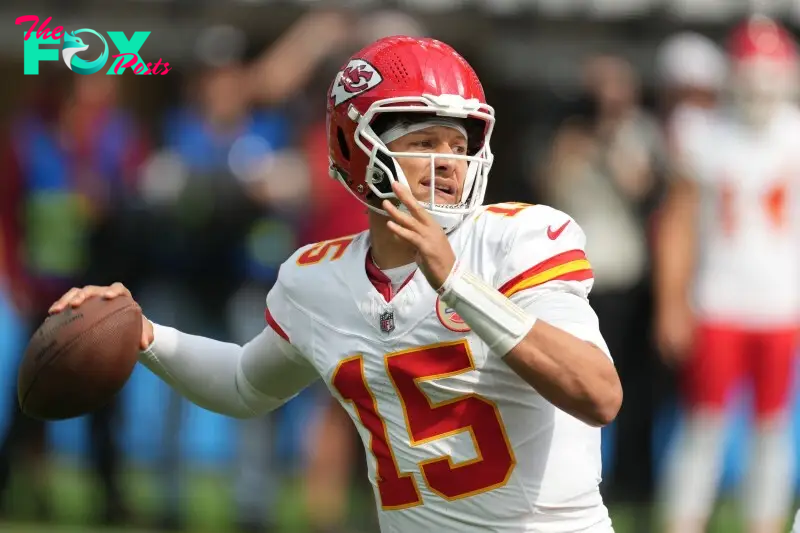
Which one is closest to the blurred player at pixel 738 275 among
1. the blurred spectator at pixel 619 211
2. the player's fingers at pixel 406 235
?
the blurred spectator at pixel 619 211

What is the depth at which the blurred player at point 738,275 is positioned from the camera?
6594 mm

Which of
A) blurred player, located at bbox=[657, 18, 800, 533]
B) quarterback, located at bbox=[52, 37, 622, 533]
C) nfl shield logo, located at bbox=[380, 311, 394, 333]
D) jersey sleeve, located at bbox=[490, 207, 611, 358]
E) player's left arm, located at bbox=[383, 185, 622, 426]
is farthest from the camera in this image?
blurred player, located at bbox=[657, 18, 800, 533]

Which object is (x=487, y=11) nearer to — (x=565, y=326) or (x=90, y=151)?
(x=90, y=151)

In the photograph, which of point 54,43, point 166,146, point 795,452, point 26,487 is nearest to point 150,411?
point 26,487

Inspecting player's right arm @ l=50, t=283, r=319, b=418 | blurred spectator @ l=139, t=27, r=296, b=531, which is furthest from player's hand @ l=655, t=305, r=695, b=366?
player's right arm @ l=50, t=283, r=319, b=418

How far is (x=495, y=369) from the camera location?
330cm

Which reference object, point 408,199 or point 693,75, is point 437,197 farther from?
point 693,75

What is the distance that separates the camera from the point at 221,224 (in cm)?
720

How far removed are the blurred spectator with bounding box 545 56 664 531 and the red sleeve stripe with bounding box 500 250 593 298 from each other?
385cm

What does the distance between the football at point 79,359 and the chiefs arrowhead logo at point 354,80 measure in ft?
2.47

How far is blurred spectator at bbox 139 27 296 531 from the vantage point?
7.14m

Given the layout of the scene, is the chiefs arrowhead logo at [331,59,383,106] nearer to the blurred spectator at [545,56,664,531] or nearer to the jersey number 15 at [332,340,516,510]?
the jersey number 15 at [332,340,516,510]

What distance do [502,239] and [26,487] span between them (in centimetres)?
475

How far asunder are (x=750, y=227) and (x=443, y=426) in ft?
12.4
